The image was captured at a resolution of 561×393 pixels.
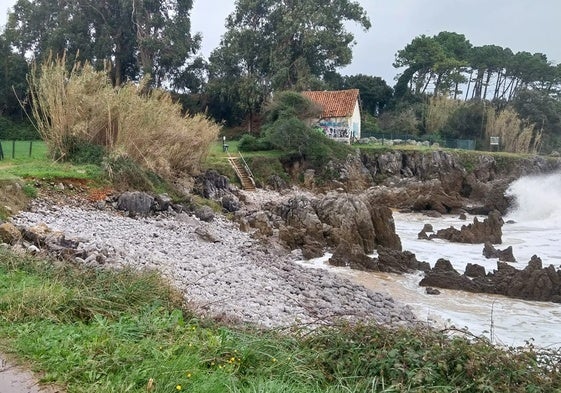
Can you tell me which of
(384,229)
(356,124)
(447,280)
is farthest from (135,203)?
(356,124)

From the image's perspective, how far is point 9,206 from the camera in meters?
12.0

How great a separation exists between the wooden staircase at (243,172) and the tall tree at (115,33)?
53.1 feet

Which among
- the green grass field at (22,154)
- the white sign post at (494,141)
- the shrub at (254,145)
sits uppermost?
the white sign post at (494,141)

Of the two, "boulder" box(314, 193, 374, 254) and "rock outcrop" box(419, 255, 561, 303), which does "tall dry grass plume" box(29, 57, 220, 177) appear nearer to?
"boulder" box(314, 193, 374, 254)

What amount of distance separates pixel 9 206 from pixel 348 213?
38.2 ft

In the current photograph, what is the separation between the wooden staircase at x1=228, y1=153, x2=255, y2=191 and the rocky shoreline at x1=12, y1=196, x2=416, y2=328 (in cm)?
1369

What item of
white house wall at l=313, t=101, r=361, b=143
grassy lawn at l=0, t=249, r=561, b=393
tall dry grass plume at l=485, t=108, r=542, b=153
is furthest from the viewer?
tall dry grass plume at l=485, t=108, r=542, b=153

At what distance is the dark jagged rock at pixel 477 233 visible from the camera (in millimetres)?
20828

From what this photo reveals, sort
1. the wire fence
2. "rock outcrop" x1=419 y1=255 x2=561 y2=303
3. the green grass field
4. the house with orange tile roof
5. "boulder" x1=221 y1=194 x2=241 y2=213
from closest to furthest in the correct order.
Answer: "rock outcrop" x1=419 y1=255 x2=561 y2=303 < the green grass field < "boulder" x1=221 y1=194 x2=241 y2=213 < the house with orange tile roof < the wire fence

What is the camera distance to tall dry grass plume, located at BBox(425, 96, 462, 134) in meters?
52.7

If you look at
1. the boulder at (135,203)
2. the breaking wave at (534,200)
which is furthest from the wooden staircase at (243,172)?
the breaking wave at (534,200)

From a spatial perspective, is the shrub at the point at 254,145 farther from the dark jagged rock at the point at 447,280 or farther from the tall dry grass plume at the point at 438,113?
the dark jagged rock at the point at 447,280

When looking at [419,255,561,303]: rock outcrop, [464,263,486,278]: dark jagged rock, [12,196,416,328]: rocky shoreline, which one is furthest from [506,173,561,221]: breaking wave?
[12,196,416,328]: rocky shoreline

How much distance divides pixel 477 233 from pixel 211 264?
12831 mm
